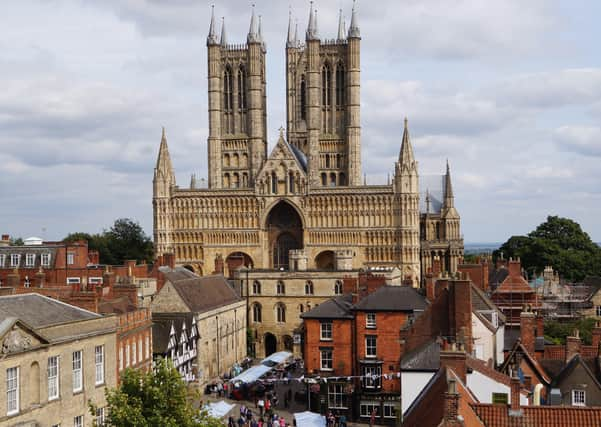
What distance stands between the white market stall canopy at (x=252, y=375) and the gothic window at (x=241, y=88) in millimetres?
56949

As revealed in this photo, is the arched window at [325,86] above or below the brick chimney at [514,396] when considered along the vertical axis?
above

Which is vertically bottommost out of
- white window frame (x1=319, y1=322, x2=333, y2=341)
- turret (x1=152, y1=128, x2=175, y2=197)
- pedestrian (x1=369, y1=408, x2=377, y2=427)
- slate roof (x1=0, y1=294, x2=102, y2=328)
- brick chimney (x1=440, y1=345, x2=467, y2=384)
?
pedestrian (x1=369, y1=408, x2=377, y2=427)

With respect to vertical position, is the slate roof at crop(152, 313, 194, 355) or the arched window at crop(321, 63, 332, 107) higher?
the arched window at crop(321, 63, 332, 107)

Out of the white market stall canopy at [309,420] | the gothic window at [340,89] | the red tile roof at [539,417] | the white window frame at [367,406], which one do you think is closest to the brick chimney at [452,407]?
the red tile roof at [539,417]

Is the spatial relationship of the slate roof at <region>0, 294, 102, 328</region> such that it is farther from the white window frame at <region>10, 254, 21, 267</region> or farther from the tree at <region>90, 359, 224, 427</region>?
the white window frame at <region>10, 254, 21, 267</region>

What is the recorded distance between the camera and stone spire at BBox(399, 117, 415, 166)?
98.0 m

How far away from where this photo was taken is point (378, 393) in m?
45.7

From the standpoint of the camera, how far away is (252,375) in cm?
5331

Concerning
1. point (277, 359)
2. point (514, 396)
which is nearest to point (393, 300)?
point (277, 359)

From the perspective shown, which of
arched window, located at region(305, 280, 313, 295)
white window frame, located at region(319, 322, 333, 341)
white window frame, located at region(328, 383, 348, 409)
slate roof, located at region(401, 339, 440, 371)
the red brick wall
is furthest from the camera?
arched window, located at region(305, 280, 313, 295)

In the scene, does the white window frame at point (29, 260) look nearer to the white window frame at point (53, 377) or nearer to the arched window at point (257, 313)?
the arched window at point (257, 313)

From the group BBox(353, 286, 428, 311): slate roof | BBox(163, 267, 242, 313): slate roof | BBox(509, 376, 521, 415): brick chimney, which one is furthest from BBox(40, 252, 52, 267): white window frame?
BBox(509, 376, 521, 415): brick chimney

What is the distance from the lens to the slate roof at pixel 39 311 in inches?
1163

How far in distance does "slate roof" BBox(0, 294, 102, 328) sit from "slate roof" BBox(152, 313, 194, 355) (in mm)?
12478
